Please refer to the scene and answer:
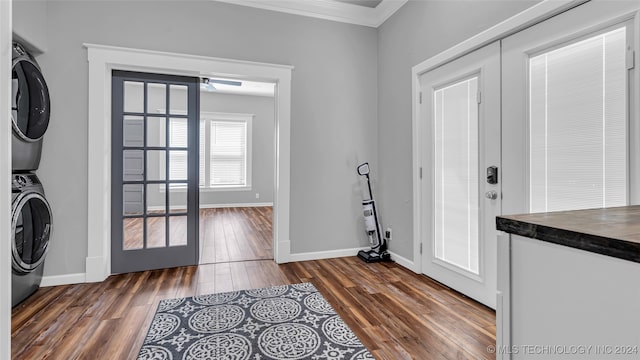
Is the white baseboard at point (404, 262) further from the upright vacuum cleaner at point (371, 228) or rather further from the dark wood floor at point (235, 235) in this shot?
the dark wood floor at point (235, 235)

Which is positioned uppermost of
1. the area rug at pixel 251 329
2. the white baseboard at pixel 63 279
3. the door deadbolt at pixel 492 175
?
the door deadbolt at pixel 492 175

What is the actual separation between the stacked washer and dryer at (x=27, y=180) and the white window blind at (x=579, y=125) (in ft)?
11.5

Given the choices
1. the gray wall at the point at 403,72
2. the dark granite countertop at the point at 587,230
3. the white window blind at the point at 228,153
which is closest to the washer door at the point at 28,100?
the dark granite countertop at the point at 587,230

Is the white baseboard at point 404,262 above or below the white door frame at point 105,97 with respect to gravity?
below

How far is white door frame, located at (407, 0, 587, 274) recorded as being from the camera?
181 centimetres

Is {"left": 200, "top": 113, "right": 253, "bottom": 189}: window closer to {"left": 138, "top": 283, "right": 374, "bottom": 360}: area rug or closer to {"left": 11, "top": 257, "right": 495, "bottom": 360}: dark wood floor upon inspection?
{"left": 11, "top": 257, "right": 495, "bottom": 360}: dark wood floor

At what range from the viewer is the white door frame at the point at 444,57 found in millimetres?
1806

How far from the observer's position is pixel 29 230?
7.61 ft

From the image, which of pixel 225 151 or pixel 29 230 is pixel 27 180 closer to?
pixel 29 230

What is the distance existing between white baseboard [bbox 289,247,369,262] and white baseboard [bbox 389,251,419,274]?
1.31 ft

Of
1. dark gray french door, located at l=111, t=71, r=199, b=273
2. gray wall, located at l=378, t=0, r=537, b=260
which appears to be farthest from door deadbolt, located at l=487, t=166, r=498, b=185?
dark gray french door, located at l=111, t=71, r=199, b=273

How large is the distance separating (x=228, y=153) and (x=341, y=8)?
500 cm

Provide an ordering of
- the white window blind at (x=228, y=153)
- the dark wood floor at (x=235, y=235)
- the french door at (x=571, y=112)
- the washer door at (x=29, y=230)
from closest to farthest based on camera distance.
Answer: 1. the french door at (x=571, y=112)
2. the washer door at (x=29, y=230)
3. the dark wood floor at (x=235, y=235)
4. the white window blind at (x=228, y=153)

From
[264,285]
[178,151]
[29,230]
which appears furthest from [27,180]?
[264,285]
